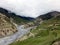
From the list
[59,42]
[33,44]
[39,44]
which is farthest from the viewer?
[33,44]

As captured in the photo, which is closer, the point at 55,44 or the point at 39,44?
the point at 55,44

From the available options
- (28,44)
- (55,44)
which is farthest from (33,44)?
(55,44)

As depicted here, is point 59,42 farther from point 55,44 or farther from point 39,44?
point 39,44

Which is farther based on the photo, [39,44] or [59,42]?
[39,44]

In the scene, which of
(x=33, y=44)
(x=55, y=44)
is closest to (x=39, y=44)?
(x=33, y=44)

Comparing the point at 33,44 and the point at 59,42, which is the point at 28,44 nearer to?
the point at 33,44

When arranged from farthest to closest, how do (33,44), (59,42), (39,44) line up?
(33,44) → (39,44) → (59,42)
